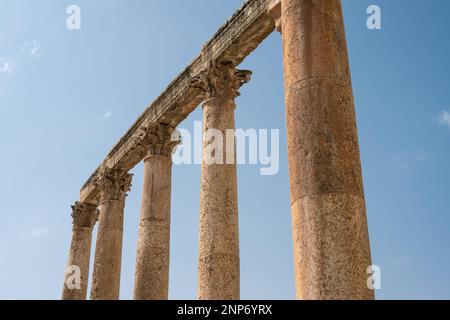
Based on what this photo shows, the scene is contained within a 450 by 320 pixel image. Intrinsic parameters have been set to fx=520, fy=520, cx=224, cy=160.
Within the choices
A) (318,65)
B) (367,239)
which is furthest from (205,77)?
(367,239)

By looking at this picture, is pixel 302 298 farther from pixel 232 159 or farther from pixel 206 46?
pixel 206 46

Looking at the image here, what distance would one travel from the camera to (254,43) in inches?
1086

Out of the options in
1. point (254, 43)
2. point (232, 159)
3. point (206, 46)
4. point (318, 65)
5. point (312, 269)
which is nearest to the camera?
point (312, 269)

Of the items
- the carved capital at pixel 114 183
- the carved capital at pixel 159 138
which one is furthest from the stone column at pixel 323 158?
the carved capital at pixel 114 183

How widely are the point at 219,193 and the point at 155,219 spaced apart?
8369 millimetres

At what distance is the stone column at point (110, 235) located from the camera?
35781 mm

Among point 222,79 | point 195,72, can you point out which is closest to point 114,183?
point 195,72

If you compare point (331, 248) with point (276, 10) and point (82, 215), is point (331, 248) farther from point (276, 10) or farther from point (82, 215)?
point (82, 215)

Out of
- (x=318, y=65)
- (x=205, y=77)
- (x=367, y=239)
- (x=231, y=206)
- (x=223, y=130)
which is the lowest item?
(x=367, y=239)

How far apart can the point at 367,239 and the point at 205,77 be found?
1625cm

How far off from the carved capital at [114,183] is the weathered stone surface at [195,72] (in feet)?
2.05

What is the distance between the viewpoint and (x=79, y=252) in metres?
45.8

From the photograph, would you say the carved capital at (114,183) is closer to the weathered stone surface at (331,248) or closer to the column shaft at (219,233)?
the column shaft at (219,233)

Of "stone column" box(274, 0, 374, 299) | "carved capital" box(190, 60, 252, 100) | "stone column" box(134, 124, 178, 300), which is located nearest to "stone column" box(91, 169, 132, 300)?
"stone column" box(134, 124, 178, 300)
